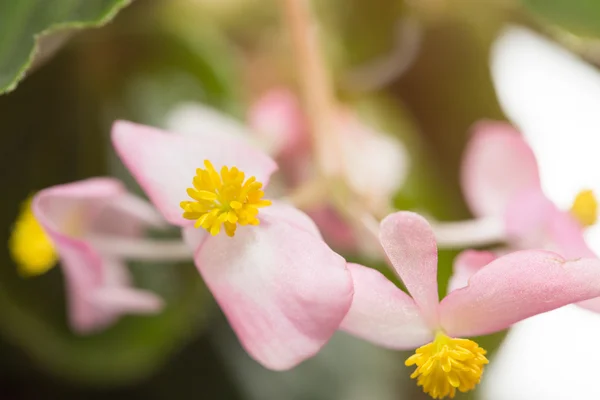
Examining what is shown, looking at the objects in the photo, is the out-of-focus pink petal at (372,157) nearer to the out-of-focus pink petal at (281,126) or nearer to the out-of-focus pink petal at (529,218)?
the out-of-focus pink petal at (281,126)

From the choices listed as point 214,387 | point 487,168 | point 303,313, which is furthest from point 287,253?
point 214,387

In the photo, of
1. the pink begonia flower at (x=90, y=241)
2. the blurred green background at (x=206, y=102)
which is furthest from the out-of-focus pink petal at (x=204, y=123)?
the pink begonia flower at (x=90, y=241)

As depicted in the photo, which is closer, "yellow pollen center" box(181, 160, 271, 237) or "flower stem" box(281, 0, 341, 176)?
"yellow pollen center" box(181, 160, 271, 237)

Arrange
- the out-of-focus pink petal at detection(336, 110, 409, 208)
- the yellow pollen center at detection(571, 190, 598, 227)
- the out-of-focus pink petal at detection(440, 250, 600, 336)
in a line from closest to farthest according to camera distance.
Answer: the out-of-focus pink petal at detection(440, 250, 600, 336) < the yellow pollen center at detection(571, 190, 598, 227) < the out-of-focus pink petal at detection(336, 110, 409, 208)

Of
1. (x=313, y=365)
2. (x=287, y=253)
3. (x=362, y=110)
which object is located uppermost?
(x=287, y=253)

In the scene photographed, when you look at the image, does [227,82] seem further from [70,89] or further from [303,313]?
[303,313]

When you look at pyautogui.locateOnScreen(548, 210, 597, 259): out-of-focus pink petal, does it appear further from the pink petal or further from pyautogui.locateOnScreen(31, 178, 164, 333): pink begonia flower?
pyautogui.locateOnScreen(31, 178, 164, 333): pink begonia flower

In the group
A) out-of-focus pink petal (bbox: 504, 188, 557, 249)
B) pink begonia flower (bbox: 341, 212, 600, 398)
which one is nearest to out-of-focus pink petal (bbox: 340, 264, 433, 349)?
pink begonia flower (bbox: 341, 212, 600, 398)
